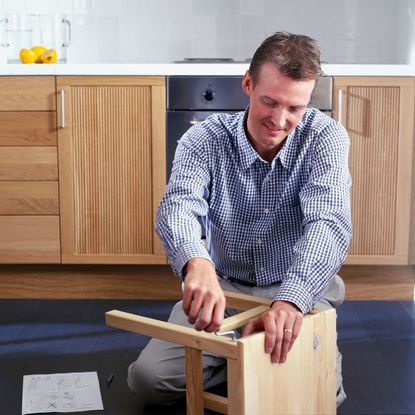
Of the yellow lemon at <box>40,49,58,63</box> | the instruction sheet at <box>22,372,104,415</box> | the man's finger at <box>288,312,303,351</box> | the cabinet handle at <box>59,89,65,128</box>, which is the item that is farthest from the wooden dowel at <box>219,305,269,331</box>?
the yellow lemon at <box>40,49,58,63</box>

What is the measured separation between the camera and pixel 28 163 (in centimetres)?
322

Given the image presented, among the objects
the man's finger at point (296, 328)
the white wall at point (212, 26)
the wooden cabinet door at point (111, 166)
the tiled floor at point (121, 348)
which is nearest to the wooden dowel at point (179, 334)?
the man's finger at point (296, 328)

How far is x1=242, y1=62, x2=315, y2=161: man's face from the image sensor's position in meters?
1.71

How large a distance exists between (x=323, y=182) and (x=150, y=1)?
2201mm

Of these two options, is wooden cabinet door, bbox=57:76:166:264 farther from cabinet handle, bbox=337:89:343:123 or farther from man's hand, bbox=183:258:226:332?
man's hand, bbox=183:258:226:332

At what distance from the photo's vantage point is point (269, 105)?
5.74 ft

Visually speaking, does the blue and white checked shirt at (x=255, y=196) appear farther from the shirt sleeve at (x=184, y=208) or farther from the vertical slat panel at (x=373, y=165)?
the vertical slat panel at (x=373, y=165)

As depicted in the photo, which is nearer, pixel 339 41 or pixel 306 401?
pixel 306 401

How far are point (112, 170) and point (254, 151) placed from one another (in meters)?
1.34

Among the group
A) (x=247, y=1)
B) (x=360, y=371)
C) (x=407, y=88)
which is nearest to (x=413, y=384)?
(x=360, y=371)

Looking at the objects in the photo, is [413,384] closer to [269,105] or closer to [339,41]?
[269,105]

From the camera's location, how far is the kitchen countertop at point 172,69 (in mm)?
3129

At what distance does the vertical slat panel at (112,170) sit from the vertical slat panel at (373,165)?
2.73ft

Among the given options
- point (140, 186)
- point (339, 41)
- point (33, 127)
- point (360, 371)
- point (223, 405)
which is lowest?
point (360, 371)
